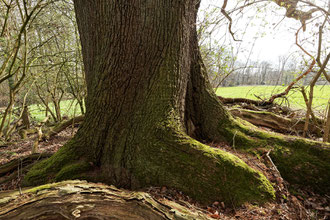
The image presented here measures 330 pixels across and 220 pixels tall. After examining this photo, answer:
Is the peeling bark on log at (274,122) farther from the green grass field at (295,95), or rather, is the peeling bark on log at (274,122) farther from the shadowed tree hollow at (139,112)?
the shadowed tree hollow at (139,112)

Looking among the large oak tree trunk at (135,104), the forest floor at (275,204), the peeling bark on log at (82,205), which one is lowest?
the forest floor at (275,204)

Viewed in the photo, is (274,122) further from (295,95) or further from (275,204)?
(275,204)

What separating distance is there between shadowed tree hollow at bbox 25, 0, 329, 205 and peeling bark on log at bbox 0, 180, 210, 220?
63cm

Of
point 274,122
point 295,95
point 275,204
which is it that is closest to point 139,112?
point 275,204

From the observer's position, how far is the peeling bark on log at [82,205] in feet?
4.69

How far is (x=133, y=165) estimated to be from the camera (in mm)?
2354

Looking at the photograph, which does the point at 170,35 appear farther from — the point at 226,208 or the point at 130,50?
the point at 226,208

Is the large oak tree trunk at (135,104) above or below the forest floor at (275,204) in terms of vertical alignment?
above

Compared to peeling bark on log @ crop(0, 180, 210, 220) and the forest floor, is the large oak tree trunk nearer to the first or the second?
the forest floor

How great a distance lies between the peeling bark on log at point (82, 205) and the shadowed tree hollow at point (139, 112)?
0.63 metres

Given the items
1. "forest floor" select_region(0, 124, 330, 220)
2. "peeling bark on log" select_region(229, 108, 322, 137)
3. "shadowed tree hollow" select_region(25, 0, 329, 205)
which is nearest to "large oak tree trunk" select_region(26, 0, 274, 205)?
"shadowed tree hollow" select_region(25, 0, 329, 205)

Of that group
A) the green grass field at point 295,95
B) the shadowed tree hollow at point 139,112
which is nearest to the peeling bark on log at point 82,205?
the shadowed tree hollow at point 139,112

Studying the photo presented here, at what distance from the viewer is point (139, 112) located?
2.50 m

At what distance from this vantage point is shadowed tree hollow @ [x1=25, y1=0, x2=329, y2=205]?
2.23 meters
